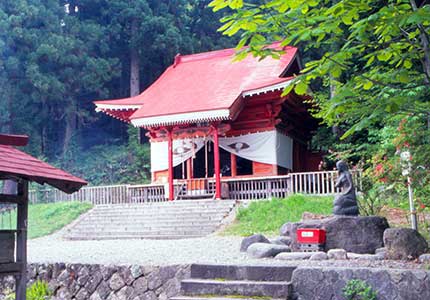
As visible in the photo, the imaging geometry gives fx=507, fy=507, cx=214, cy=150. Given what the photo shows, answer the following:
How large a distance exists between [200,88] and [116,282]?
13.4 metres

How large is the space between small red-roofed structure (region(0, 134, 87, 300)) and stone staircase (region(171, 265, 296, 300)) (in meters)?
2.01

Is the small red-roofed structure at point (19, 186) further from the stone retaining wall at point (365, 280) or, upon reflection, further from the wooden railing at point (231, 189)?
the wooden railing at point (231, 189)

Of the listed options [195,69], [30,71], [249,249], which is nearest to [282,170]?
[195,69]

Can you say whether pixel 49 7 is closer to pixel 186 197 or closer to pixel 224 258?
pixel 186 197

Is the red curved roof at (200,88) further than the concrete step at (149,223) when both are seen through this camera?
Yes

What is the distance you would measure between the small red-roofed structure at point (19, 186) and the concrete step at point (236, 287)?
207cm

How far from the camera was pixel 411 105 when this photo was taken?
5.02 meters

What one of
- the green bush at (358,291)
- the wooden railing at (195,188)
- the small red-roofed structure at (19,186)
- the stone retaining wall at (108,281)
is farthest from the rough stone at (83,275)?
the wooden railing at (195,188)

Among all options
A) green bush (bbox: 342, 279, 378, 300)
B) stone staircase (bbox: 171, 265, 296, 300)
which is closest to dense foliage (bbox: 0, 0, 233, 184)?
stone staircase (bbox: 171, 265, 296, 300)

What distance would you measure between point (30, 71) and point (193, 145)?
38.9ft

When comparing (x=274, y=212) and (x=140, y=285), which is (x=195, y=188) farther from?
(x=140, y=285)

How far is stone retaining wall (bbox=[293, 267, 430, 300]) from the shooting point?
5.70m

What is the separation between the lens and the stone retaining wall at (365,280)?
5703 mm

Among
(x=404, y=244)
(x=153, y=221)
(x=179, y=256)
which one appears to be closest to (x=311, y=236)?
(x=404, y=244)
